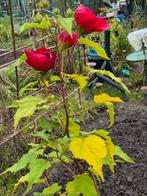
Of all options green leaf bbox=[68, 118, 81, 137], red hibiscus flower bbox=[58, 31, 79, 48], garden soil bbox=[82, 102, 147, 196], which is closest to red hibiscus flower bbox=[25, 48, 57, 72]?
red hibiscus flower bbox=[58, 31, 79, 48]

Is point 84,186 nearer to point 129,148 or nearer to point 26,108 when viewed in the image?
point 26,108

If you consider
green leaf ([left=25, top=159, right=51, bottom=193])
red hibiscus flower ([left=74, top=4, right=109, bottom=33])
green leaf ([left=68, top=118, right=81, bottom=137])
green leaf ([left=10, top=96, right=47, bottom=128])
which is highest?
red hibiscus flower ([left=74, top=4, right=109, bottom=33])

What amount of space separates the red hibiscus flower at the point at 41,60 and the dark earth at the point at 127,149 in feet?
4.91

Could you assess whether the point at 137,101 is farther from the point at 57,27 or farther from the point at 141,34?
the point at 57,27

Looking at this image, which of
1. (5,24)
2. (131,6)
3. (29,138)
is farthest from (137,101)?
(131,6)

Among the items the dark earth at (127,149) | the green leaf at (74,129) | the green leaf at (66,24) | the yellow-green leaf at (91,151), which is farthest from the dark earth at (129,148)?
the green leaf at (66,24)

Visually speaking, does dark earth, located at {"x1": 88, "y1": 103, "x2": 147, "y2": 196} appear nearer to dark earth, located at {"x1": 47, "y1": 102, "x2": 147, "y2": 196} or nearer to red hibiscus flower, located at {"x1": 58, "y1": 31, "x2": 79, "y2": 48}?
dark earth, located at {"x1": 47, "y1": 102, "x2": 147, "y2": 196}

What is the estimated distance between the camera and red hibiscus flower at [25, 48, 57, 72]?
1408mm

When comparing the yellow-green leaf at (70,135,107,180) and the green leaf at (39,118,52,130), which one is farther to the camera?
the green leaf at (39,118,52,130)

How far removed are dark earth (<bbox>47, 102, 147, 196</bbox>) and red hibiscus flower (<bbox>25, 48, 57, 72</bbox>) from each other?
4.91 feet

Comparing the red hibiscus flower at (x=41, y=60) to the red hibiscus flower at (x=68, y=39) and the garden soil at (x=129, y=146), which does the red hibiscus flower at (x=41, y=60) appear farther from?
the garden soil at (x=129, y=146)

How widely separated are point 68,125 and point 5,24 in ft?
27.5

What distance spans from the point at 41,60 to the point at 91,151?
34cm

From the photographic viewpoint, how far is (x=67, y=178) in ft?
9.65
